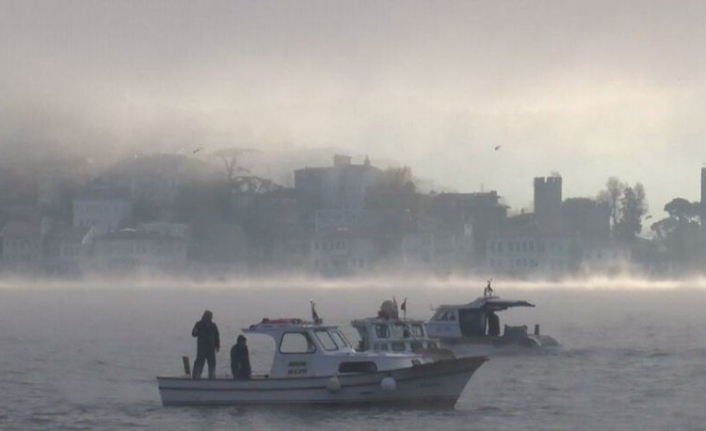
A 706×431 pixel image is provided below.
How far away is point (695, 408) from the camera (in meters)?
65.6

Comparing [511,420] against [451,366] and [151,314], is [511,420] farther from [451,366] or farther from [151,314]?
[151,314]

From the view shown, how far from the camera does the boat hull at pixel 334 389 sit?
60.0 meters

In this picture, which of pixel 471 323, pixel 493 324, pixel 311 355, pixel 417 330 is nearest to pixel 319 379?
pixel 311 355

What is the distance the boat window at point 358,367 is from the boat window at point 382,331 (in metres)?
11.3

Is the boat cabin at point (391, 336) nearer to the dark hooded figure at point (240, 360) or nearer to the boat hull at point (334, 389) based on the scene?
the boat hull at point (334, 389)

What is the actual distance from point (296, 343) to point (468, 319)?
33.9 metres

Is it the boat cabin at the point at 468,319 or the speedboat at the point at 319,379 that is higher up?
the boat cabin at the point at 468,319

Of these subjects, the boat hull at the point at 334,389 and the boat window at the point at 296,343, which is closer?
the boat hull at the point at 334,389

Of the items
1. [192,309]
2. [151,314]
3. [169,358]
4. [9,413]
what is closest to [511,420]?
[9,413]

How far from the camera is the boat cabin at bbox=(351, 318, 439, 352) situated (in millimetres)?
71625

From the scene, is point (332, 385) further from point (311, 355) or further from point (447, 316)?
point (447, 316)

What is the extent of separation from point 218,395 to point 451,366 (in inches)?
282

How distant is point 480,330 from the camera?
94.1 m

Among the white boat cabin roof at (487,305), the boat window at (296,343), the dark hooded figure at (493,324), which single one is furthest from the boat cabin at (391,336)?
the dark hooded figure at (493,324)
